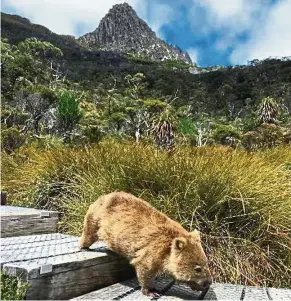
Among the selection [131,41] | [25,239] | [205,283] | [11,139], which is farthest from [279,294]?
[131,41]

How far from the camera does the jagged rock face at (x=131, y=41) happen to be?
3583 inches

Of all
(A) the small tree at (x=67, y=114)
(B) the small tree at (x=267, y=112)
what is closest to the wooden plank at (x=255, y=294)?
(A) the small tree at (x=67, y=114)

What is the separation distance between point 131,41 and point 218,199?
316ft

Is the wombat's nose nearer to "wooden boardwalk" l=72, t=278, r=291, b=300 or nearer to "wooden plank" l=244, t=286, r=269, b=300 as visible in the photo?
"wooden boardwalk" l=72, t=278, r=291, b=300

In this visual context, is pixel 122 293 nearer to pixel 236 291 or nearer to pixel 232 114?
pixel 236 291

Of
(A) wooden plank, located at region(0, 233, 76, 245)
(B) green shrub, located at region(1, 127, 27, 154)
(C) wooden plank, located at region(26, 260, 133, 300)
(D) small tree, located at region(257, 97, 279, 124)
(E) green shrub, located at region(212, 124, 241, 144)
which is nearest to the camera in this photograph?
(C) wooden plank, located at region(26, 260, 133, 300)

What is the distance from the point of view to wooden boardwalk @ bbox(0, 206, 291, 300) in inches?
103

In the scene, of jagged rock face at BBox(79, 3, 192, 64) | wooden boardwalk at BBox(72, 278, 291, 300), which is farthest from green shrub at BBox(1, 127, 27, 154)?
jagged rock face at BBox(79, 3, 192, 64)

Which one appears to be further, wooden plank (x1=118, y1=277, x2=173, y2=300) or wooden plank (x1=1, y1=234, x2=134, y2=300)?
wooden plank (x1=118, y1=277, x2=173, y2=300)

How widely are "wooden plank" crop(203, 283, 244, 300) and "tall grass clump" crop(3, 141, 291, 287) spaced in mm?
581

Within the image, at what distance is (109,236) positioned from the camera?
3244 millimetres

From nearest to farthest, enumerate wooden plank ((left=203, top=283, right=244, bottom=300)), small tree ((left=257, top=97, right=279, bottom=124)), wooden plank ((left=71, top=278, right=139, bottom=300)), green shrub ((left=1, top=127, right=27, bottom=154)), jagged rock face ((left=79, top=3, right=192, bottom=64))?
wooden plank ((left=71, top=278, right=139, bottom=300))
wooden plank ((left=203, top=283, right=244, bottom=300))
green shrub ((left=1, top=127, right=27, bottom=154))
small tree ((left=257, top=97, right=279, bottom=124))
jagged rock face ((left=79, top=3, right=192, bottom=64))

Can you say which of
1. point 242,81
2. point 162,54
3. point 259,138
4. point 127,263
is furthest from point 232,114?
point 162,54

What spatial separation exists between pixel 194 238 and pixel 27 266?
0.91 metres
